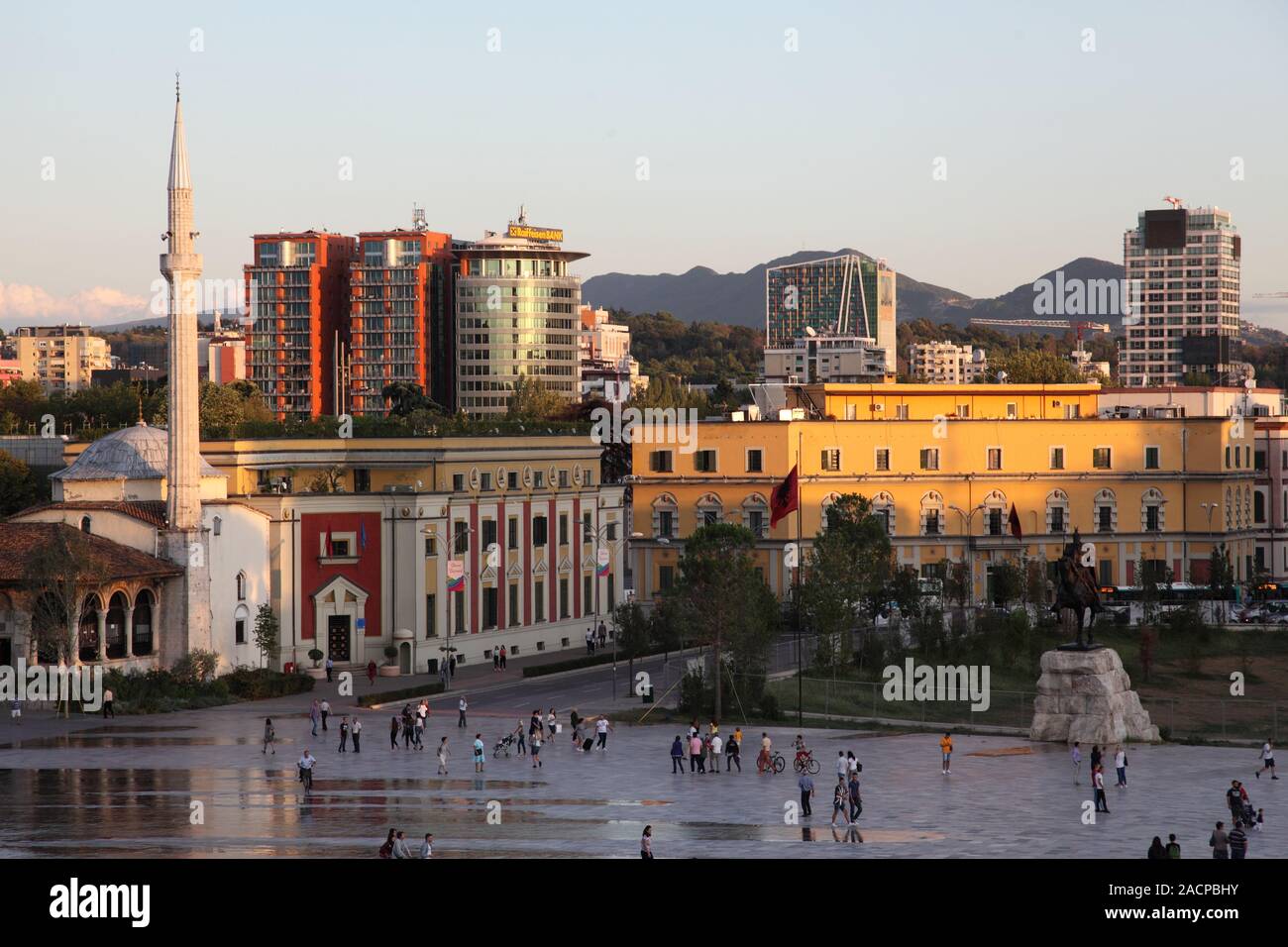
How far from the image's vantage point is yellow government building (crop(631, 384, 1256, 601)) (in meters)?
113

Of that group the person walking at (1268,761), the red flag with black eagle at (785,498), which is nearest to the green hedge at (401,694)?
the red flag with black eagle at (785,498)

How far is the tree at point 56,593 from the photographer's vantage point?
7288 centimetres

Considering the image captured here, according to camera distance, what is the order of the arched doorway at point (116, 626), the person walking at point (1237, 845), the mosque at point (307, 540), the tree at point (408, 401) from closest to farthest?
1. the person walking at point (1237, 845)
2. the arched doorway at point (116, 626)
3. the mosque at point (307, 540)
4. the tree at point (408, 401)

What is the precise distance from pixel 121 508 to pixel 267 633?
7592 millimetres

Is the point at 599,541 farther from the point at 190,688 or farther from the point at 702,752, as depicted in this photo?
the point at 702,752

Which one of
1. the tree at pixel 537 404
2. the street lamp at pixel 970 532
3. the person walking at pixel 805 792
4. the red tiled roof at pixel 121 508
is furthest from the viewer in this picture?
the tree at pixel 537 404

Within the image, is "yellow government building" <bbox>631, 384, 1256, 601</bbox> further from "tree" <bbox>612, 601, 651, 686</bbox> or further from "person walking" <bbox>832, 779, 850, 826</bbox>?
"person walking" <bbox>832, 779, 850, 826</bbox>

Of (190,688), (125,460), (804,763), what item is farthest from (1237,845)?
(125,460)

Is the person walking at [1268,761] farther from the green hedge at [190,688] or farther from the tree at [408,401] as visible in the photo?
the tree at [408,401]

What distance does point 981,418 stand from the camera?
11831cm

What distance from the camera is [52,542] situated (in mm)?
73750

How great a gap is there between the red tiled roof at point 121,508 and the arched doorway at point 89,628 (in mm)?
4932

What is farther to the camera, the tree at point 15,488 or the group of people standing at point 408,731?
the tree at point 15,488

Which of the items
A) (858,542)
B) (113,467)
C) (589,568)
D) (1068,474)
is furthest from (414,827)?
(1068,474)
